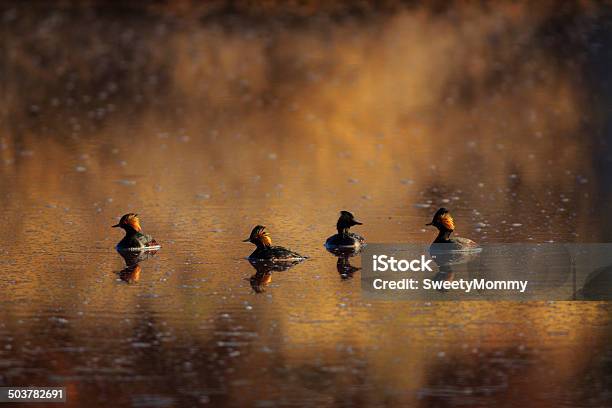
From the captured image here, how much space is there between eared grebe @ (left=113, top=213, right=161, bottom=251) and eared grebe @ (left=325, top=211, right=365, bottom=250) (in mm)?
1771

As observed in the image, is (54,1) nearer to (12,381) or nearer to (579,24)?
(579,24)

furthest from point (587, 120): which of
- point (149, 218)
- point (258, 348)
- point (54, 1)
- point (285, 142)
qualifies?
point (54, 1)

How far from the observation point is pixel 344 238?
1504cm

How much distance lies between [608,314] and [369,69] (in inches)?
777

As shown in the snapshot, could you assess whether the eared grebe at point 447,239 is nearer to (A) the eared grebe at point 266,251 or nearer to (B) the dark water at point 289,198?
(B) the dark water at point 289,198

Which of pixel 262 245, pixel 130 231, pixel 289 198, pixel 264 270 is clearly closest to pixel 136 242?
pixel 130 231

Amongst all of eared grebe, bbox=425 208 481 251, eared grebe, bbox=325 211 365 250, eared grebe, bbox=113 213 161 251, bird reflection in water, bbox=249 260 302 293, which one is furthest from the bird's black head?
eared grebe, bbox=113 213 161 251

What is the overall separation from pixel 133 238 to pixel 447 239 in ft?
10.4

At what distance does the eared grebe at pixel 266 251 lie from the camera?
1428 centimetres

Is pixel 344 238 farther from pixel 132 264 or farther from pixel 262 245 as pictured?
pixel 132 264

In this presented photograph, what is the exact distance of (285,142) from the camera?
22.8 metres

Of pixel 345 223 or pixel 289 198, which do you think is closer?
pixel 345 223

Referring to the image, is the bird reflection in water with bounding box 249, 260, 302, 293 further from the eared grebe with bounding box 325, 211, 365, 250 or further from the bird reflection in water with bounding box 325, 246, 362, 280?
the eared grebe with bounding box 325, 211, 365, 250

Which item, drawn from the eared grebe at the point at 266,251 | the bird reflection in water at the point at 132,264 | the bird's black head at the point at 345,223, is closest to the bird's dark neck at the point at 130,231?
the bird reflection in water at the point at 132,264
